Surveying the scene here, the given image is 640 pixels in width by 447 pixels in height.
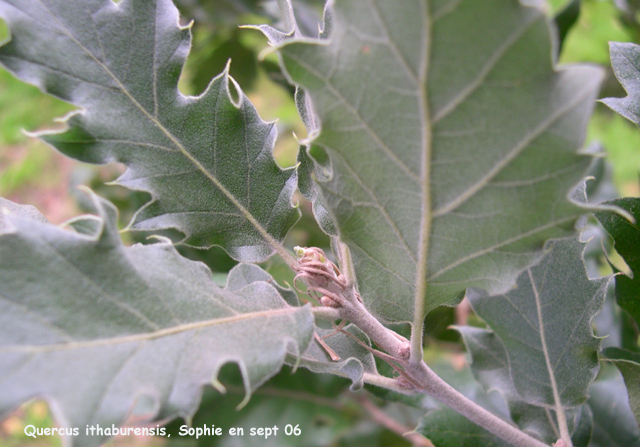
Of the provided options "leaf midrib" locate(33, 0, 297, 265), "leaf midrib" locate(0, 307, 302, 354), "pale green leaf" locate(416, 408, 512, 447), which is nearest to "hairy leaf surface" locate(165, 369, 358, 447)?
"pale green leaf" locate(416, 408, 512, 447)

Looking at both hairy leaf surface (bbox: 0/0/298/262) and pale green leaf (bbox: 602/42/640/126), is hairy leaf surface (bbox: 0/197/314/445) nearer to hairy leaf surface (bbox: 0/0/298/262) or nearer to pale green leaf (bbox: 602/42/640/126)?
hairy leaf surface (bbox: 0/0/298/262)

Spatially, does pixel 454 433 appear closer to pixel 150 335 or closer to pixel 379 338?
pixel 379 338

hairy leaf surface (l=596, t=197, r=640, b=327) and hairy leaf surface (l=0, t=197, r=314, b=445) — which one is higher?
hairy leaf surface (l=0, t=197, r=314, b=445)

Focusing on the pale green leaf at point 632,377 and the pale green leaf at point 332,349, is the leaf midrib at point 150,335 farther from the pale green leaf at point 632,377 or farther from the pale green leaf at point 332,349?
the pale green leaf at point 632,377

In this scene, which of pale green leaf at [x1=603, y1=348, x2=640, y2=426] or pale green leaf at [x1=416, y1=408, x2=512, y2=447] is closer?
pale green leaf at [x1=603, y1=348, x2=640, y2=426]

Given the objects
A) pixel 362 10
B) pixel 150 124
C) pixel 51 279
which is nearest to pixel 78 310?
pixel 51 279

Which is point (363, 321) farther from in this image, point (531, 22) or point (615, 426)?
point (615, 426)

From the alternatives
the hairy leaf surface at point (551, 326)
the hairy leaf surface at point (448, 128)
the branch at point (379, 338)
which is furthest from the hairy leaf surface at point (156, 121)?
the hairy leaf surface at point (551, 326)
